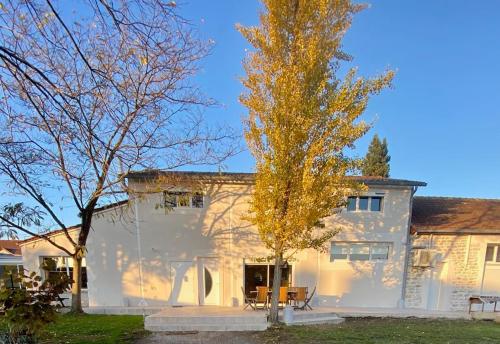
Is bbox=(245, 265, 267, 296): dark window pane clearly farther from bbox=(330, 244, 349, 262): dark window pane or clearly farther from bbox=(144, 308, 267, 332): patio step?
bbox=(330, 244, 349, 262): dark window pane

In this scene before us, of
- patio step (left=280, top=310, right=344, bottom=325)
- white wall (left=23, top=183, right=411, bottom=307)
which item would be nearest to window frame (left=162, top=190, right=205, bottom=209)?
white wall (left=23, top=183, right=411, bottom=307)

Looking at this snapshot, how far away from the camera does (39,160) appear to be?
8500 mm

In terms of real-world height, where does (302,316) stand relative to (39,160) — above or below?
below

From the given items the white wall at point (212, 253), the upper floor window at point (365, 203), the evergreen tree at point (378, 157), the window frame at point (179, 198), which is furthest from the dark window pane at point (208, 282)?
the evergreen tree at point (378, 157)

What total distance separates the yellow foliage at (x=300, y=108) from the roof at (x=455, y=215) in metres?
7.10

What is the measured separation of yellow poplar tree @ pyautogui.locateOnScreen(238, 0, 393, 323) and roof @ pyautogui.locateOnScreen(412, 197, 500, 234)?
23.4 feet

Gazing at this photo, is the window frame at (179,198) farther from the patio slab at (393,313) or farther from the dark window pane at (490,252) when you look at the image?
the dark window pane at (490,252)

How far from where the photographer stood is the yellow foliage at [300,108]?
7.68 metres

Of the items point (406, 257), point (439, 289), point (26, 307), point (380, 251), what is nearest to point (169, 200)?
point (26, 307)

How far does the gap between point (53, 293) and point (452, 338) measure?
923 cm

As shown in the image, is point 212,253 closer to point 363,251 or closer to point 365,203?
point 363,251

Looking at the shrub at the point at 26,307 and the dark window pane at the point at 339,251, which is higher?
the shrub at the point at 26,307

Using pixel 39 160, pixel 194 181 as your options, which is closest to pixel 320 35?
pixel 194 181

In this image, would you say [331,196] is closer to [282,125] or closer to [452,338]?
[282,125]
